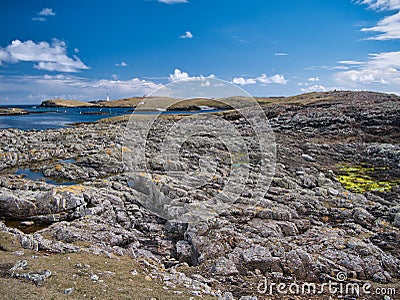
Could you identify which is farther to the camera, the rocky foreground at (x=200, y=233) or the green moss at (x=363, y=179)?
the green moss at (x=363, y=179)

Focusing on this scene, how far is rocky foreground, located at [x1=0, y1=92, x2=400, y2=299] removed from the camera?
12609mm

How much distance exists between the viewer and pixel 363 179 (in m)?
31.9

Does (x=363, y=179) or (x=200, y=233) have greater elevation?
(x=200, y=233)

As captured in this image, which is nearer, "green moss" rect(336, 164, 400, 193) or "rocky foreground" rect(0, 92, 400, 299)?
"rocky foreground" rect(0, 92, 400, 299)

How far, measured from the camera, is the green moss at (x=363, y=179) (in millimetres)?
29141

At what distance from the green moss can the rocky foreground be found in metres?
0.11

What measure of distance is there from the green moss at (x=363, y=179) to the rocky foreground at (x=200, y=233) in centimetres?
11

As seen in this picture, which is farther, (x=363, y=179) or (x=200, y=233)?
(x=363, y=179)

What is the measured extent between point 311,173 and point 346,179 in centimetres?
348

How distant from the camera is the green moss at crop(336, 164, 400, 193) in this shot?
95.6 feet

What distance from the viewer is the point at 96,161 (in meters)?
32.5

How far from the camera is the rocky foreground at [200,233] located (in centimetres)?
1261

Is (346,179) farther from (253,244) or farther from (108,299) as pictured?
(108,299)

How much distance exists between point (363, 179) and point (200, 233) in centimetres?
2220
